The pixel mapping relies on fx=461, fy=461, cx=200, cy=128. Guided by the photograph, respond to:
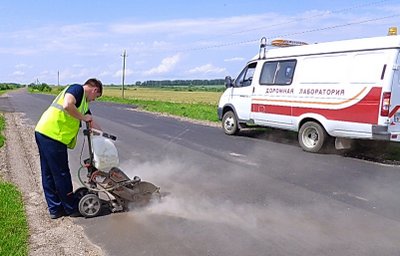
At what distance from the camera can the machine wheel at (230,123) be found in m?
14.3

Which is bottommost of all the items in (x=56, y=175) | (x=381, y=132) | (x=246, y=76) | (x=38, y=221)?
(x=38, y=221)

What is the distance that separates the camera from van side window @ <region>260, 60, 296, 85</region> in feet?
38.6

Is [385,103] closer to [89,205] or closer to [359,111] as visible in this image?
[359,111]

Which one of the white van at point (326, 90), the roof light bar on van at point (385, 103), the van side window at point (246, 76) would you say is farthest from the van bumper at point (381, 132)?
the van side window at point (246, 76)

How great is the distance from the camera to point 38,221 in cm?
566

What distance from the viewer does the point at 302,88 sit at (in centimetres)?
1120

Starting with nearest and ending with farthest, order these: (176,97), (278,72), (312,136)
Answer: (312,136) → (278,72) → (176,97)

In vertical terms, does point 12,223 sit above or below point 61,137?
below

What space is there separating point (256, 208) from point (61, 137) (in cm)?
267

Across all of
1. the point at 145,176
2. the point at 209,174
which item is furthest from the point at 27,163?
the point at 209,174

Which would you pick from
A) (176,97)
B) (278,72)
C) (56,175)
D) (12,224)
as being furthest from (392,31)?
(176,97)

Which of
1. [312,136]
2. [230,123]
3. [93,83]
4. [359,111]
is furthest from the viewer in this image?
[230,123]

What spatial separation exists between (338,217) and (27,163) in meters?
6.50

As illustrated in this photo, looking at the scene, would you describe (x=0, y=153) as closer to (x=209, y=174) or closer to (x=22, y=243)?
(x=209, y=174)
